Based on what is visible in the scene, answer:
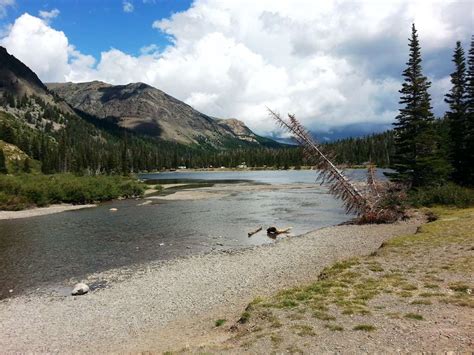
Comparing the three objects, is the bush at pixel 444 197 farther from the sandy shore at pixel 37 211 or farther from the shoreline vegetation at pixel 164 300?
the sandy shore at pixel 37 211

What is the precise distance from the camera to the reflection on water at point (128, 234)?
29.0 meters

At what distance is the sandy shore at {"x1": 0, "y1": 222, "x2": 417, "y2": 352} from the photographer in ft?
51.2

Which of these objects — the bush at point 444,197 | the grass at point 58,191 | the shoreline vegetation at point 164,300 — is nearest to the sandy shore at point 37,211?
the grass at point 58,191

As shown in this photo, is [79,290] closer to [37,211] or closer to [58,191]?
[37,211]

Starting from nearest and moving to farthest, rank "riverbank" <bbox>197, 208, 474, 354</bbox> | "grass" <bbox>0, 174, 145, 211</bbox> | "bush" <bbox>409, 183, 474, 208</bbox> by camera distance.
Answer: "riverbank" <bbox>197, 208, 474, 354</bbox>
"bush" <bbox>409, 183, 474, 208</bbox>
"grass" <bbox>0, 174, 145, 211</bbox>

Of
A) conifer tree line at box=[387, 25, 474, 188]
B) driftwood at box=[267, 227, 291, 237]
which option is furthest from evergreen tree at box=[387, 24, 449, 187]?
driftwood at box=[267, 227, 291, 237]

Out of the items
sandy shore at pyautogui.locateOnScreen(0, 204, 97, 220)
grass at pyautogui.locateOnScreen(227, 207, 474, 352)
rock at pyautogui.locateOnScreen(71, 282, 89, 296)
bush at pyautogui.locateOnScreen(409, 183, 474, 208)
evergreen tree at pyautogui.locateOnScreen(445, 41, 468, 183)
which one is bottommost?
sandy shore at pyautogui.locateOnScreen(0, 204, 97, 220)

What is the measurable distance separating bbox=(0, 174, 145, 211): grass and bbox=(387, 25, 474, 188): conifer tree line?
57389 mm

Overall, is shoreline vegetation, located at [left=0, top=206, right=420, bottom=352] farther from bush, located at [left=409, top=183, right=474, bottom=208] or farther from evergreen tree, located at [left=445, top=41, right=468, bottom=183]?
evergreen tree, located at [left=445, top=41, right=468, bottom=183]

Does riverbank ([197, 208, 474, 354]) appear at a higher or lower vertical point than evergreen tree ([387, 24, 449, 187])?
lower

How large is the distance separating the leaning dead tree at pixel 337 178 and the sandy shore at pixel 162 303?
10.9 metres

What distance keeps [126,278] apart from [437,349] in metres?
19.9

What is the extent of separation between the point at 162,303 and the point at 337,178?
27849 mm

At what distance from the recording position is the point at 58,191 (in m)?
72.6
